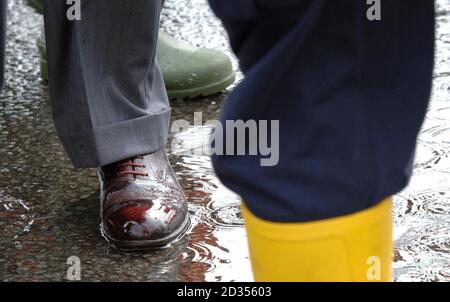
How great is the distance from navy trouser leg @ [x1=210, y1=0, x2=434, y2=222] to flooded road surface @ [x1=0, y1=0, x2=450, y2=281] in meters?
0.66

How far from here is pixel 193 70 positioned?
2992 millimetres

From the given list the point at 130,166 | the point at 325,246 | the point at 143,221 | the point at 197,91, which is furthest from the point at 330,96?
the point at 197,91

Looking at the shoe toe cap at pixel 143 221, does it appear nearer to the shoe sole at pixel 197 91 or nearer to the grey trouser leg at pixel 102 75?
the grey trouser leg at pixel 102 75

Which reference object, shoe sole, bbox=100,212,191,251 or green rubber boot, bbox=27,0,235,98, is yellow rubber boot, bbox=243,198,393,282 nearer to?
shoe sole, bbox=100,212,191,251

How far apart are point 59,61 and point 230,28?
88 cm

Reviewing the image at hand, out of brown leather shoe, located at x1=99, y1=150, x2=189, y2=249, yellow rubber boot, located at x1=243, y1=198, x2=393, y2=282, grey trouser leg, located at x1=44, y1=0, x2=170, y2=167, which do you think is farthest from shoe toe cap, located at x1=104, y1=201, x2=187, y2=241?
yellow rubber boot, located at x1=243, y1=198, x2=393, y2=282

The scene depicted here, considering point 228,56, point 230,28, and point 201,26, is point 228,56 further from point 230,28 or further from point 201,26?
point 230,28

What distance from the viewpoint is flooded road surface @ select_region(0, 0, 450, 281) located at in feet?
6.56

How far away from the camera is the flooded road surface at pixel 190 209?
2.00 metres

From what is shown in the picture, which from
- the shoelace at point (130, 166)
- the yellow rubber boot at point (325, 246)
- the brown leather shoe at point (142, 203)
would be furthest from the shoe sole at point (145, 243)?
the yellow rubber boot at point (325, 246)

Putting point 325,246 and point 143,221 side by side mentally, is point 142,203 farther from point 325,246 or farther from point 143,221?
point 325,246

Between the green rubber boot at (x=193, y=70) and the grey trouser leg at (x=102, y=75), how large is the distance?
75 cm

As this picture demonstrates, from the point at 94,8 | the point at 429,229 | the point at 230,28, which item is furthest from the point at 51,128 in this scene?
the point at 230,28

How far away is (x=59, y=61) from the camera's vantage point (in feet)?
6.97
